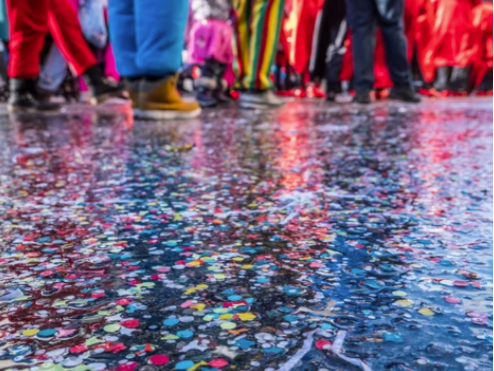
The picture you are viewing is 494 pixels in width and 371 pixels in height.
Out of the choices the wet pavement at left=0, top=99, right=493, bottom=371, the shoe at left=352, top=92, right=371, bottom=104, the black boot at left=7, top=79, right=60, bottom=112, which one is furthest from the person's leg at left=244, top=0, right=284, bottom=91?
the wet pavement at left=0, top=99, right=493, bottom=371

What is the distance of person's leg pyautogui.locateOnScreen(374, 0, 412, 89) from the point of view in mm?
3945

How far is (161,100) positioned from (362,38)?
1.90 meters

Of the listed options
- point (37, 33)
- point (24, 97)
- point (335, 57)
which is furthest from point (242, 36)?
point (335, 57)

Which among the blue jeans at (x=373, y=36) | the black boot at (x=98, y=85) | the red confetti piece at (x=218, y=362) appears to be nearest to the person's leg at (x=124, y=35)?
the black boot at (x=98, y=85)

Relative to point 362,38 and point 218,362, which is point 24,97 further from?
point 218,362

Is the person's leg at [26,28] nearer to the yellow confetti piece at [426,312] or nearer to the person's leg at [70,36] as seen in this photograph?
the person's leg at [70,36]

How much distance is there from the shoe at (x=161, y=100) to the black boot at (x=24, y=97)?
40.8 inches

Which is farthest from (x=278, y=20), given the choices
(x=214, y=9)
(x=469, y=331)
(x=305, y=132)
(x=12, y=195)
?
(x=469, y=331)

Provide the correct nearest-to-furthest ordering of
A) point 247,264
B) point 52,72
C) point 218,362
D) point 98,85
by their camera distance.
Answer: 1. point 218,362
2. point 247,264
3. point 98,85
4. point 52,72

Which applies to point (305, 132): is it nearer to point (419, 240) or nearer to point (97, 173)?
point (97, 173)

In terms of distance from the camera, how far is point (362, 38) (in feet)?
13.6

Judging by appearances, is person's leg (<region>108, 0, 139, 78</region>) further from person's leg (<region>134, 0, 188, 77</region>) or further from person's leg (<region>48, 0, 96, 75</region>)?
person's leg (<region>48, 0, 96, 75</region>)

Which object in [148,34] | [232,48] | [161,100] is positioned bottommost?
[161,100]

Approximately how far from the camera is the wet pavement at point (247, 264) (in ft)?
1.59
